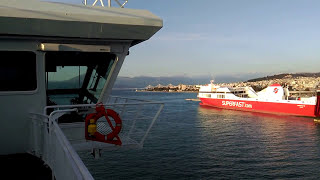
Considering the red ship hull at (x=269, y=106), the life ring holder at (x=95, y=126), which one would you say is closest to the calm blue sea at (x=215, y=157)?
the life ring holder at (x=95, y=126)

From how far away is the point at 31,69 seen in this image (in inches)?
256

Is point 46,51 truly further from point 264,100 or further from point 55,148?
point 264,100

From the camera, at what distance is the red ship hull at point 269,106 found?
4594 cm

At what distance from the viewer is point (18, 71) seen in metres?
6.46

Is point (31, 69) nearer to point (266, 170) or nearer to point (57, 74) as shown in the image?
point (57, 74)

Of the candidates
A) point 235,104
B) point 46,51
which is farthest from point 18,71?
point 235,104

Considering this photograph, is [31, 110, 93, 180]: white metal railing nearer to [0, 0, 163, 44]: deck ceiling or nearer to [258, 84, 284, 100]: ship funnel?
[0, 0, 163, 44]: deck ceiling

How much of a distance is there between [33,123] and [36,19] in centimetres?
236

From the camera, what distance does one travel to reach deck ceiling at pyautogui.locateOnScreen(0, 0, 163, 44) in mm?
5543

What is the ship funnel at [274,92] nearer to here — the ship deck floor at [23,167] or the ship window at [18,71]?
the ship window at [18,71]

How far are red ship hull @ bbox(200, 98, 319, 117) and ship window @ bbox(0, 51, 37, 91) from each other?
48129 mm

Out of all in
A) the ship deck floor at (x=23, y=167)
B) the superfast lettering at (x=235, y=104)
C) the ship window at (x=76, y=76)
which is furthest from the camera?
the superfast lettering at (x=235, y=104)

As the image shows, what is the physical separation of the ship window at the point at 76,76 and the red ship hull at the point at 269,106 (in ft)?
153

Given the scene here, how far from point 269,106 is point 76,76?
48.9 metres
